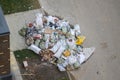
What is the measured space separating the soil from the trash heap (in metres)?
0.08

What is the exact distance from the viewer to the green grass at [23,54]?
5762 mm

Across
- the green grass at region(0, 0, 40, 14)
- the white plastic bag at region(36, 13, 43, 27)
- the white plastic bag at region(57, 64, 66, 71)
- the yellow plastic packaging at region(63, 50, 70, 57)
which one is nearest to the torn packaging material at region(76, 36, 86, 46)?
the yellow plastic packaging at region(63, 50, 70, 57)

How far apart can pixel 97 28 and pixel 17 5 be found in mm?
1567

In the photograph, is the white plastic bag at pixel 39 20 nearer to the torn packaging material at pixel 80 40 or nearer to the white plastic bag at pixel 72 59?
the torn packaging material at pixel 80 40

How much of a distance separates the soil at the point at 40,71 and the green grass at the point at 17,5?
1128 millimetres

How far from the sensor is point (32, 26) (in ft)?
20.1

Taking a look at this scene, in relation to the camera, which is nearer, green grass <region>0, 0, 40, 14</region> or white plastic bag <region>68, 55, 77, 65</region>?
white plastic bag <region>68, 55, 77, 65</region>

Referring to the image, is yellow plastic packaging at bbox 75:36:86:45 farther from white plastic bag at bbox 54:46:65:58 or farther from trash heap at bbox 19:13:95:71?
white plastic bag at bbox 54:46:65:58

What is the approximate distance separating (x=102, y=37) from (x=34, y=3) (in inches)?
57.0

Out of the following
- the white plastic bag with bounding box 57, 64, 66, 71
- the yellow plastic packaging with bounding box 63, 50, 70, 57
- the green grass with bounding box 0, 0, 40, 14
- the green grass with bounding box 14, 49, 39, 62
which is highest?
the green grass with bounding box 0, 0, 40, 14

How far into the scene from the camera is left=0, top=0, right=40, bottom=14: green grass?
6.33 metres

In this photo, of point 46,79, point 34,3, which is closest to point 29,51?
point 46,79

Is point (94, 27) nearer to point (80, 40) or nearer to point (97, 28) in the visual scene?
point (97, 28)

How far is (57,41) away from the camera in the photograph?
5996mm
